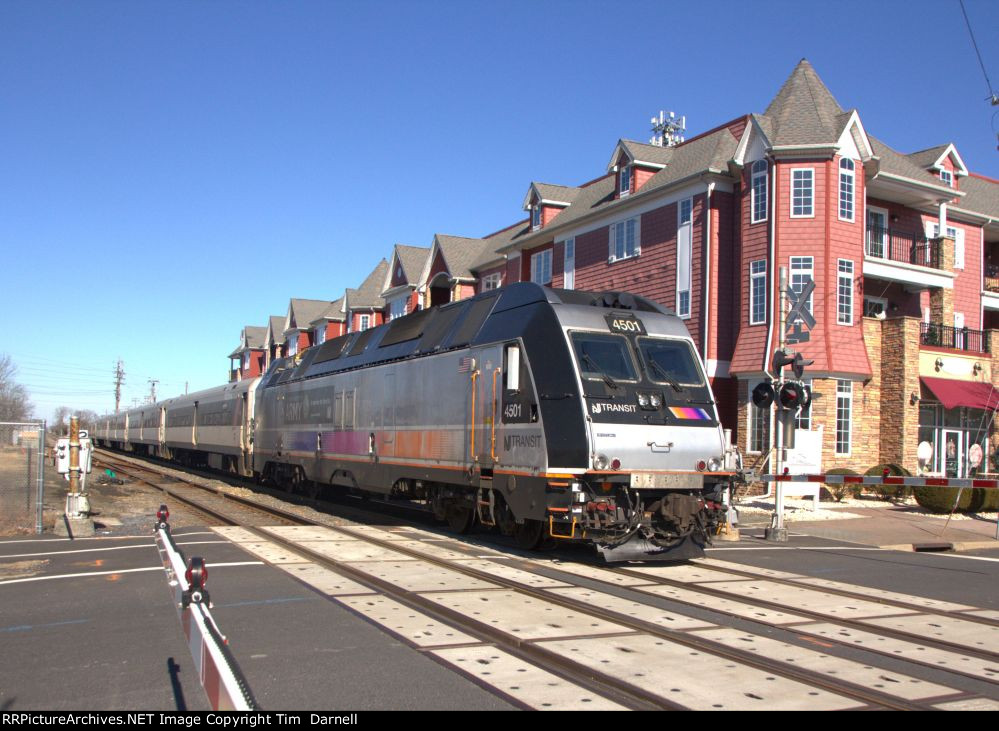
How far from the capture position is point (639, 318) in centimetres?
1222

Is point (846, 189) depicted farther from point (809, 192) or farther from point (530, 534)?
point (530, 534)

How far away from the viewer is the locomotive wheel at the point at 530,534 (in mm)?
12102

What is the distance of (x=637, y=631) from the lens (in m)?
7.29

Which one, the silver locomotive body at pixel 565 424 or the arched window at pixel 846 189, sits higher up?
the arched window at pixel 846 189

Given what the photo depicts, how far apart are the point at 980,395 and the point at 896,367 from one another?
4363 millimetres

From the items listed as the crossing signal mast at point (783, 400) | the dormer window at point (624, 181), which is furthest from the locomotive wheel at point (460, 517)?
the dormer window at point (624, 181)

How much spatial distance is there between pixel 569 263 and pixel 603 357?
23.5 m

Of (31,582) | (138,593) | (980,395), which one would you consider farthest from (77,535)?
(980,395)

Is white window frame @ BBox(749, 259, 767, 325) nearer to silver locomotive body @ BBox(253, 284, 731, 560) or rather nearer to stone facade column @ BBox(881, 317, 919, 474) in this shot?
stone facade column @ BBox(881, 317, 919, 474)

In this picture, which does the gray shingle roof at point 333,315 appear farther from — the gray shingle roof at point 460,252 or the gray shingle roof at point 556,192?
the gray shingle roof at point 556,192

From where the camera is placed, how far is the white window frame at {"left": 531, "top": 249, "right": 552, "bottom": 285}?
120 ft

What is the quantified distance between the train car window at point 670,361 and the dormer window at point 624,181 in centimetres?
2013

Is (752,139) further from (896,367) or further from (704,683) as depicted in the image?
(704,683)

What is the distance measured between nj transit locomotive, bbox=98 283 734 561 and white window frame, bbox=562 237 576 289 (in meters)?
18.5
